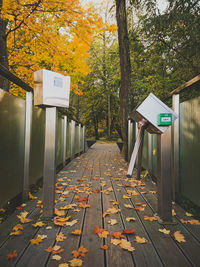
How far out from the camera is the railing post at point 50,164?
1990 millimetres

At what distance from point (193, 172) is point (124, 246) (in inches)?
46.9

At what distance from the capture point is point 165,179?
1948 mm

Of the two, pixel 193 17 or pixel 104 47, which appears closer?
pixel 193 17

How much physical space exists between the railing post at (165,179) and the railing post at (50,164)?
3.79 ft

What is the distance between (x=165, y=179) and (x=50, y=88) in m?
1.55

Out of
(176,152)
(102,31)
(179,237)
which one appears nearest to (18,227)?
(179,237)

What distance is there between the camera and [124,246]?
150 cm

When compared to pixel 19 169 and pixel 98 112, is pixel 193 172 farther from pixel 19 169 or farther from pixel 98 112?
pixel 98 112

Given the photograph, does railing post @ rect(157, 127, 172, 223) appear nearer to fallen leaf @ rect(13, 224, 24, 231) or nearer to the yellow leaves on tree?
fallen leaf @ rect(13, 224, 24, 231)

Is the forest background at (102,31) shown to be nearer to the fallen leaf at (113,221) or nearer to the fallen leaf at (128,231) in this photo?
the fallen leaf at (113,221)

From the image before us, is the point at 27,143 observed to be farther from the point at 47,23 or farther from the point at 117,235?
the point at 47,23

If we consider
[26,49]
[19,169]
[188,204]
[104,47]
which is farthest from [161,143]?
[104,47]

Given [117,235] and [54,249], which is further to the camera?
[117,235]

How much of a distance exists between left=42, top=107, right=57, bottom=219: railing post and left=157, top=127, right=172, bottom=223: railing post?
3.79 feet
